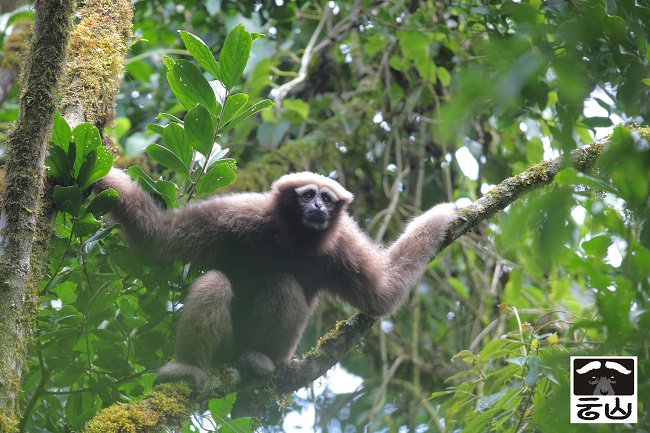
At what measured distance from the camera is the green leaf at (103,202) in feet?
15.8

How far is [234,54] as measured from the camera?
5.17m

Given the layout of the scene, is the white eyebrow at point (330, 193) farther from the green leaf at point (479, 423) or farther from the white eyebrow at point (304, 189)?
the green leaf at point (479, 423)

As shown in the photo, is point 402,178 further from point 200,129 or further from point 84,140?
point 84,140

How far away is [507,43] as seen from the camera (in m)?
2.03

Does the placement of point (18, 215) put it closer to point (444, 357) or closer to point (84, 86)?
point (84, 86)

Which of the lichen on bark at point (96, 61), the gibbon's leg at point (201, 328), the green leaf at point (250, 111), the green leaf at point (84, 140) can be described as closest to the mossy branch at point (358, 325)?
the gibbon's leg at point (201, 328)

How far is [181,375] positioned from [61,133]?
6.83 ft

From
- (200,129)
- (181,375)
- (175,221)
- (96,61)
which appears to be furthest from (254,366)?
(96,61)

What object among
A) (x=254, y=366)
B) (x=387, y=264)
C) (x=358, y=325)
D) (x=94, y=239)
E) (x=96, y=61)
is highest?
(x=96, y=61)

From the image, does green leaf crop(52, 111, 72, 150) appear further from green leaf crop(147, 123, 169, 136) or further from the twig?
the twig

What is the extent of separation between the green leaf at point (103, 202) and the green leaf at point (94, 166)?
139 mm

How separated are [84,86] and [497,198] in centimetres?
378

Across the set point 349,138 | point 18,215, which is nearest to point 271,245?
point 18,215

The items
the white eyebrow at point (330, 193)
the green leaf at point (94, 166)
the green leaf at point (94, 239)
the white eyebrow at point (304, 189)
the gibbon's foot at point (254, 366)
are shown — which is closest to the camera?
the green leaf at point (94, 166)
